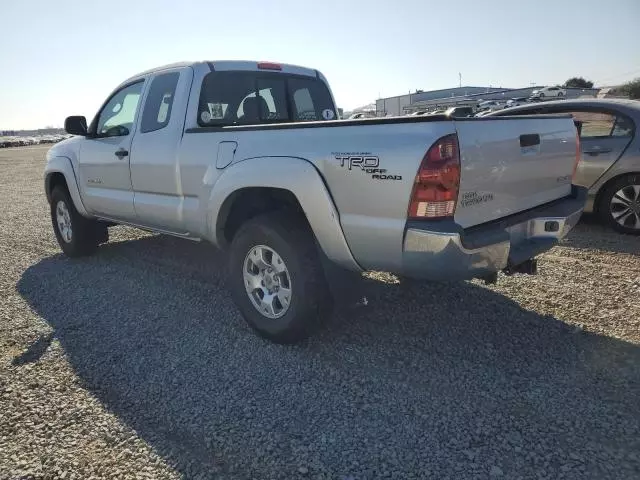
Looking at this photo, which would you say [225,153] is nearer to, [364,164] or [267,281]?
[267,281]

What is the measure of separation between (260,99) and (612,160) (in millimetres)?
4297

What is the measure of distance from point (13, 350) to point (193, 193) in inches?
68.5

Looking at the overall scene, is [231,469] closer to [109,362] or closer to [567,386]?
[109,362]

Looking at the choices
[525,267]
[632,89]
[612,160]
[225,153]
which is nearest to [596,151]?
[612,160]

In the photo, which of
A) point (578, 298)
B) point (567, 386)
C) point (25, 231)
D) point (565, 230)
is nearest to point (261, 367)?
point (567, 386)

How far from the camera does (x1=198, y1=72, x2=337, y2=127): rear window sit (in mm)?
4297

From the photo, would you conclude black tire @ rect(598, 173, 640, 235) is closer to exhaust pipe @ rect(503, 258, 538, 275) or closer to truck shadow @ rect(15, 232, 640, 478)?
truck shadow @ rect(15, 232, 640, 478)

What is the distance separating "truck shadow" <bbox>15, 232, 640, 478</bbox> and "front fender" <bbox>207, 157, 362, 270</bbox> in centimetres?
79

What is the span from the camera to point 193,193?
399 cm

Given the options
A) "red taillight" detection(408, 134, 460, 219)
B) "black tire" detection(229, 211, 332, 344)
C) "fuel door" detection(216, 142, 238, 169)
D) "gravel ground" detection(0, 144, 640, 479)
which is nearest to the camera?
"gravel ground" detection(0, 144, 640, 479)

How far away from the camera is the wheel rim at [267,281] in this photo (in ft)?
11.3

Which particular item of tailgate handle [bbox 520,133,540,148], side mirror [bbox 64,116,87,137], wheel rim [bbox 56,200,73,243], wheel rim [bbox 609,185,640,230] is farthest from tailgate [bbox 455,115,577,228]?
wheel rim [bbox 56,200,73,243]

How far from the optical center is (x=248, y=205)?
12.3ft

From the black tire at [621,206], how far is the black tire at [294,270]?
449 centimetres
